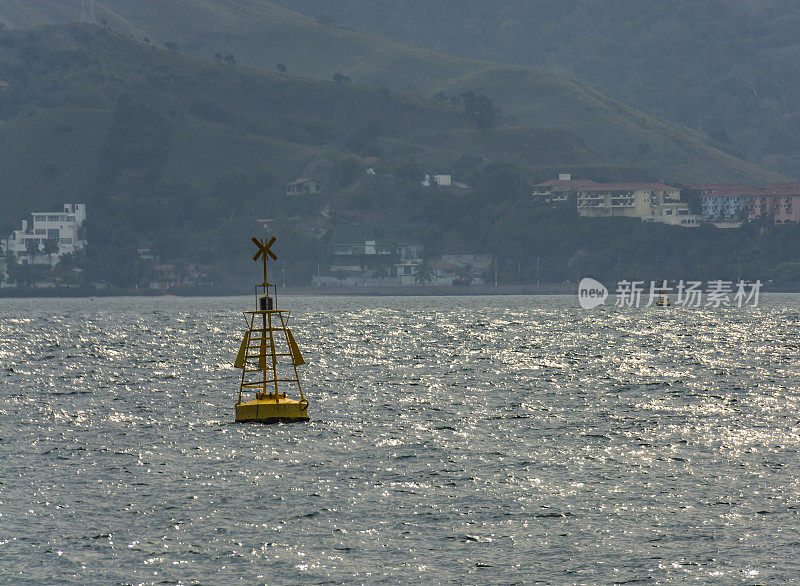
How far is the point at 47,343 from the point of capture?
506 ft

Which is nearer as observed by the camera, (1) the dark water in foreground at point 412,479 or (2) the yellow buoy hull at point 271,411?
(1) the dark water in foreground at point 412,479

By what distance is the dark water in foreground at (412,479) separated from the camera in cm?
3622

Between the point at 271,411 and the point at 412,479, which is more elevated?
the point at 271,411

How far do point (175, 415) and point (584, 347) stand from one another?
7313 cm

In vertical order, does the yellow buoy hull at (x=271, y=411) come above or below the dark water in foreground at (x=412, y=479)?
above

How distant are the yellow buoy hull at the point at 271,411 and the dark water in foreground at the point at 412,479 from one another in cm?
69

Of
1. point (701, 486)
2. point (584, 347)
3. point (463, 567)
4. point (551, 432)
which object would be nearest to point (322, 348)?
point (584, 347)

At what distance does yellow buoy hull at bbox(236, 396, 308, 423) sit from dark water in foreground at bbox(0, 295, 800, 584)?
2.25 ft

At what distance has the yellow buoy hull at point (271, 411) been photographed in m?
64.5

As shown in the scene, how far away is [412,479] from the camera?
49.0 metres

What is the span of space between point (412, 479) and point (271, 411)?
57.5 feet

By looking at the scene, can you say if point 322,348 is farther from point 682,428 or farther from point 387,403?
point 682,428

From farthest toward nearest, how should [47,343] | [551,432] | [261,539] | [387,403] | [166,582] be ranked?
[47,343] < [387,403] < [551,432] < [261,539] < [166,582]

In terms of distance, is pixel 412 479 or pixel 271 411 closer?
pixel 412 479
